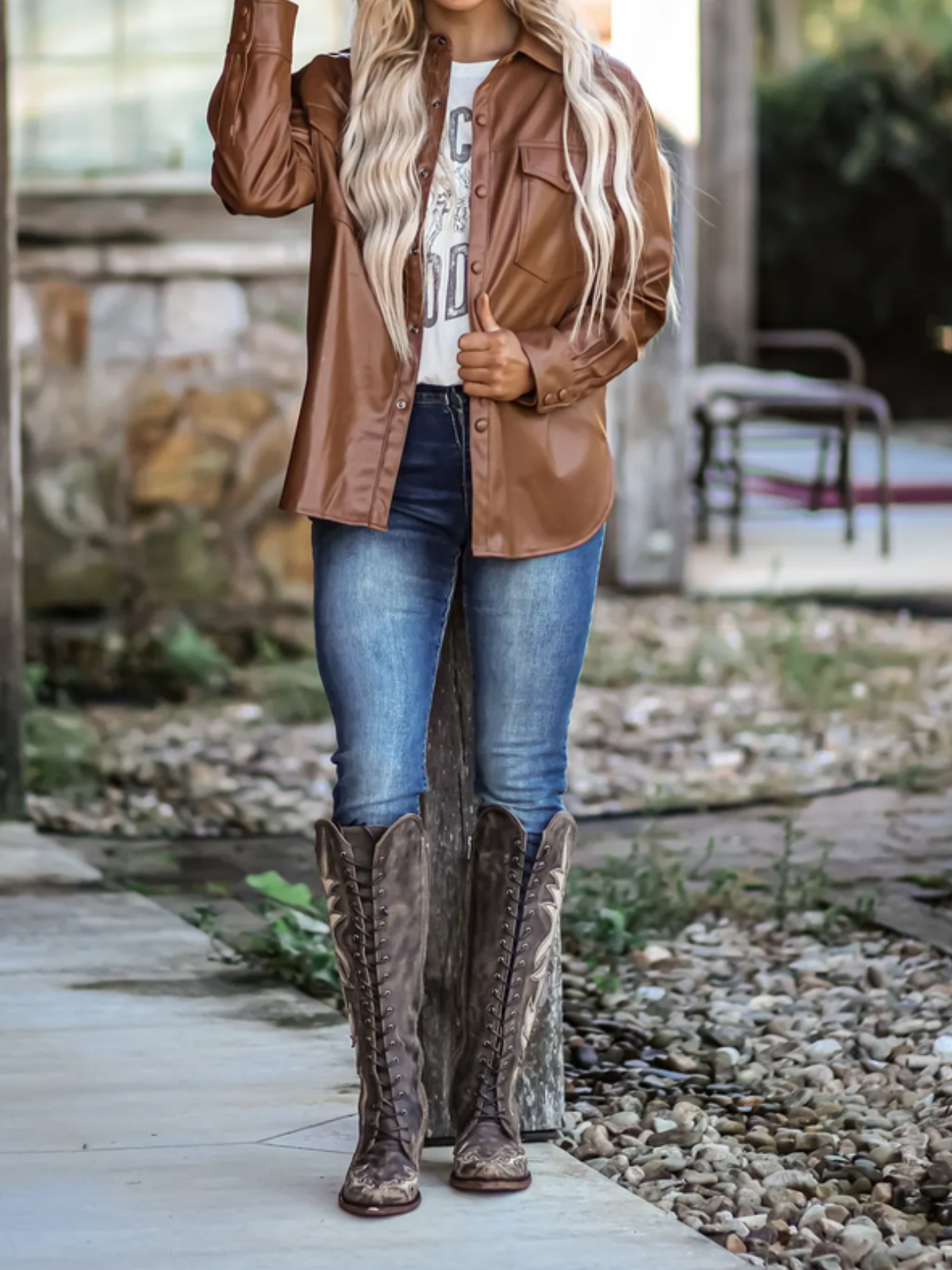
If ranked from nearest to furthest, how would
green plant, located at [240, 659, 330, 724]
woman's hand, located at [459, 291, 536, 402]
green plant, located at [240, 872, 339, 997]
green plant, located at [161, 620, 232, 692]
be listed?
woman's hand, located at [459, 291, 536, 402] → green plant, located at [240, 872, 339, 997] → green plant, located at [240, 659, 330, 724] → green plant, located at [161, 620, 232, 692]

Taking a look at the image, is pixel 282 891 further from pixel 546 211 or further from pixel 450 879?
pixel 546 211

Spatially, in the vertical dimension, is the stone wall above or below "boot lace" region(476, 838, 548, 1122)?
above

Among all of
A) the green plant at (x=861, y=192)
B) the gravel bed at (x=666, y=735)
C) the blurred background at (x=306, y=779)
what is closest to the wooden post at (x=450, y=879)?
the blurred background at (x=306, y=779)

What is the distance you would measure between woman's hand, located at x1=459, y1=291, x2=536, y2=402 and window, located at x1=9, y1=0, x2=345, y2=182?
470 cm

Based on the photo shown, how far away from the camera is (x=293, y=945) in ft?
13.9

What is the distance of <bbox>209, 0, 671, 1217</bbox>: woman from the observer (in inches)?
118

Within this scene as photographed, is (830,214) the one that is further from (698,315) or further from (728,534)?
(728,534)

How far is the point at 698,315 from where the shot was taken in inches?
581

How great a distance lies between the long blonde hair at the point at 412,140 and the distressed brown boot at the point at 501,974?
696 millimetres

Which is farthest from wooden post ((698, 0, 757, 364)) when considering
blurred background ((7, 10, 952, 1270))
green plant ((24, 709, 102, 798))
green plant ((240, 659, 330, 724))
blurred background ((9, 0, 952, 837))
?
green plant ((24, 709, 102, 798))

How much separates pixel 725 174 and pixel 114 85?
787 cm

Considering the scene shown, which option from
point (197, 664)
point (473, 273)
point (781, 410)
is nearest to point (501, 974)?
point (473, 273)

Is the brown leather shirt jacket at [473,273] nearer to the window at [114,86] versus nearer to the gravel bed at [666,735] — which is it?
the gravel bed at [666,735]

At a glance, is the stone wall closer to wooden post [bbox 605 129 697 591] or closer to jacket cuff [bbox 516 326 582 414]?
wooden post [bbox 605 129 697 591]
